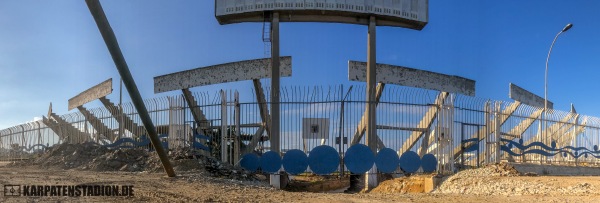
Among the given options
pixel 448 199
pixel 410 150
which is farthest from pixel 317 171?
pixel 448 199

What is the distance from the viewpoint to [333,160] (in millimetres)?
14445

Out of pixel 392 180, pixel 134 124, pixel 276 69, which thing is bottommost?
pixel 392 180

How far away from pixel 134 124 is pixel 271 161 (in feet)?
20.3

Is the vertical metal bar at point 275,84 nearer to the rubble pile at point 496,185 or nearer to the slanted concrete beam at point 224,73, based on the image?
the slanted concrete beam at point 224,73

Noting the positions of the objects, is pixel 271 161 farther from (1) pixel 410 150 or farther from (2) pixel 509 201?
(2) pixel 509 201

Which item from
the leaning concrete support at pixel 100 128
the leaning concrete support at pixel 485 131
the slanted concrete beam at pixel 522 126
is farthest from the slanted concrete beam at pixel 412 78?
the leaning concrete support at pixel 100 128

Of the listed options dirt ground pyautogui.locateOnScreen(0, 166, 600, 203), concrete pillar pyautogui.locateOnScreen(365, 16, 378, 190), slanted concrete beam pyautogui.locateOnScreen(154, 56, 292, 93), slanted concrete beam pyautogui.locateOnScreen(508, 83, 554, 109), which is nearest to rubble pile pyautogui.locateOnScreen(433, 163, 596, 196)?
dirt ground pyautogui.locateOnScreen(0, 166, 600, 203)

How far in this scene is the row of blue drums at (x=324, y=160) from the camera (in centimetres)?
1440

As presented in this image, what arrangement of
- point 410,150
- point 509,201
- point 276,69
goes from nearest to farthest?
point 509,201 < point 410,150 < point 276,69

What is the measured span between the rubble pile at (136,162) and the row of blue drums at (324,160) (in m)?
0.49

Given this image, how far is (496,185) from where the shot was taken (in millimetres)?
12383

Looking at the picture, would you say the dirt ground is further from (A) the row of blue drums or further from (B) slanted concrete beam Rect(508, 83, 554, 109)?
(B) slanted concrete beam Rect(508, 83, 554, 109)

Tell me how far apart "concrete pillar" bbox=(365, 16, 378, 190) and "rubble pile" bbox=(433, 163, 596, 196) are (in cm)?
187

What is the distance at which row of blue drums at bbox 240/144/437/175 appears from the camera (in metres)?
14.4
